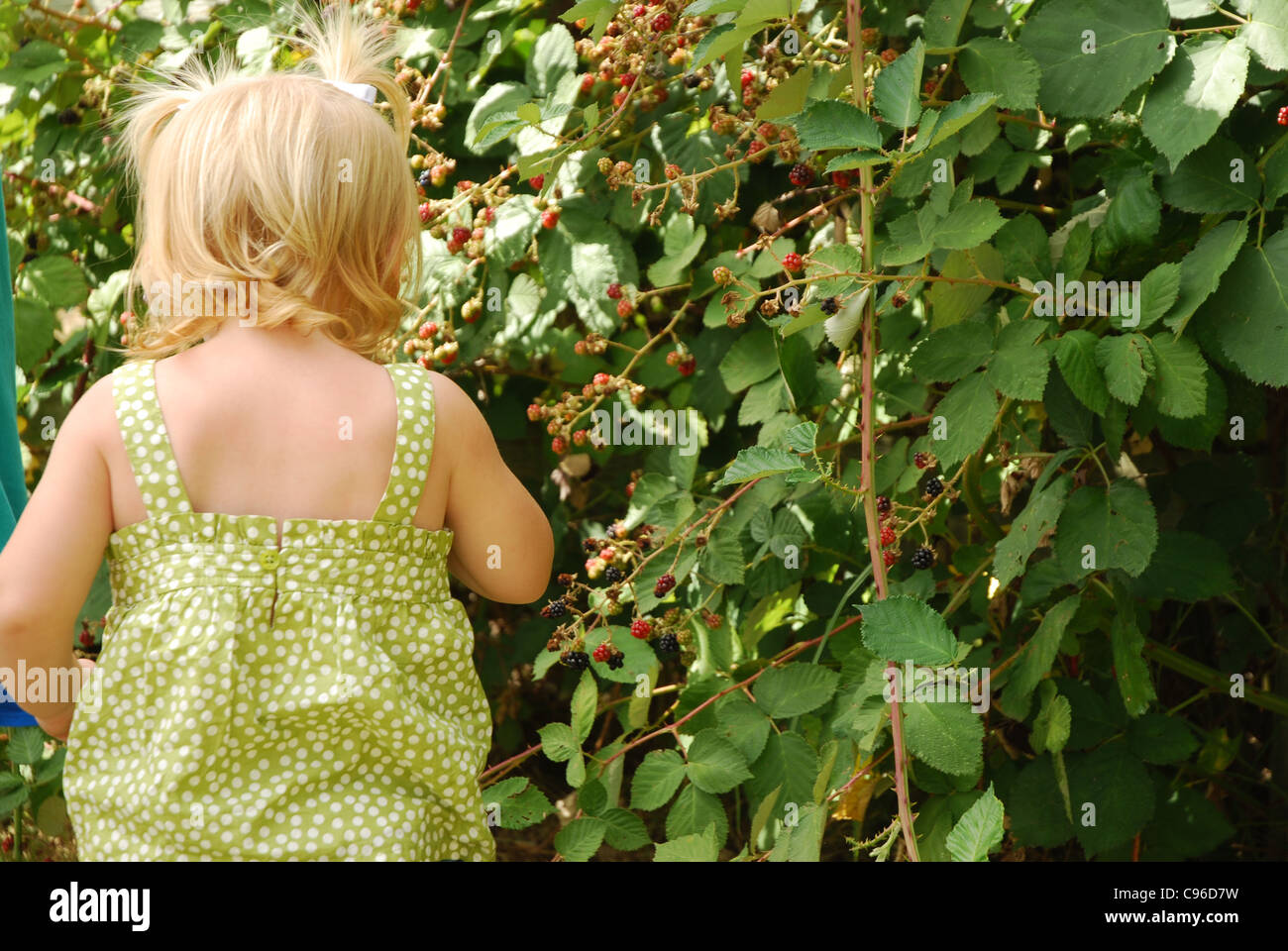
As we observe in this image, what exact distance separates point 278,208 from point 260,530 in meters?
0.27

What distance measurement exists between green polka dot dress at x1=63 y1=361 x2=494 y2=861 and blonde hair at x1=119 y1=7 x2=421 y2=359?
3.6 inches

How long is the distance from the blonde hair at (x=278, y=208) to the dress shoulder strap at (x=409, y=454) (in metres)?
0.08

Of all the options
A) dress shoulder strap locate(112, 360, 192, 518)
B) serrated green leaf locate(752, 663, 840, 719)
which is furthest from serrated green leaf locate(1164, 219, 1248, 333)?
dress shoulder strap locate(112, 360, 192, 518)

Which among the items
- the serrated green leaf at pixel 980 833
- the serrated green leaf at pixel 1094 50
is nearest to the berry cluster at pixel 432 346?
the serrated green leaf at pixel 1094 50

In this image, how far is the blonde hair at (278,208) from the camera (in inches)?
40.4

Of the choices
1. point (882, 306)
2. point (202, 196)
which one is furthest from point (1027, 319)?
point (202, 196)

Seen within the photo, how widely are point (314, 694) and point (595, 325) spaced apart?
705 millimetres

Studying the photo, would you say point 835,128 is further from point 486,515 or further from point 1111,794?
point 1111,794

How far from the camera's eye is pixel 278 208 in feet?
3.37

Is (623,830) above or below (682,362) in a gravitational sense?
below

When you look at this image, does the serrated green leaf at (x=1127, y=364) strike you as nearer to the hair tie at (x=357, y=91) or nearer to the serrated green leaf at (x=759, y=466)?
the serrated green leaf at (x=759, y=466)

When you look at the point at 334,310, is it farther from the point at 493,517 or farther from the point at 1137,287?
the point at 1137,287

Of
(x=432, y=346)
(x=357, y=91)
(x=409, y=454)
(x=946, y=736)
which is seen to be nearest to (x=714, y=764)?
(x=946, y=736)

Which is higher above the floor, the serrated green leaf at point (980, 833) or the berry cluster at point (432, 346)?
the berry cluster at point (432, 346)
